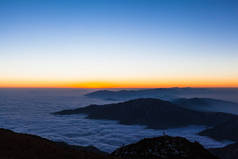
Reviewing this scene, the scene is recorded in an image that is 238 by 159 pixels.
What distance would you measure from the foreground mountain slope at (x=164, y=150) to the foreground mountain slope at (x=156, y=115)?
8109 cm

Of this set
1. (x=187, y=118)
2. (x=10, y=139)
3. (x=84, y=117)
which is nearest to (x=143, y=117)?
(x=187, y=118)

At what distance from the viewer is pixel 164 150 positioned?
23.1 m

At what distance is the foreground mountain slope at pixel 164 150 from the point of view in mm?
22453

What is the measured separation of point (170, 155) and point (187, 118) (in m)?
98.3

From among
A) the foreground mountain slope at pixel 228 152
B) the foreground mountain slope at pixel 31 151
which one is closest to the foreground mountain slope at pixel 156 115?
the foreground mountain slope at pixel 228 152

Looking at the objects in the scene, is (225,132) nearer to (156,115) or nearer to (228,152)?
(156,115)

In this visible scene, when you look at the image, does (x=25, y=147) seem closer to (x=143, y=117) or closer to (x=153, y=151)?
(x=153, y=151)

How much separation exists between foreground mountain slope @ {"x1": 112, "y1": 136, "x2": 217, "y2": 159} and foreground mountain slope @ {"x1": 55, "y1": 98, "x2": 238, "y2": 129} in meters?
81.1

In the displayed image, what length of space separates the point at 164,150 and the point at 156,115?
92681 millimetres

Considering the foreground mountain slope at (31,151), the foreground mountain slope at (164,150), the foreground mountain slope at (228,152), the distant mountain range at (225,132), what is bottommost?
the distant mountain range at (225,132)

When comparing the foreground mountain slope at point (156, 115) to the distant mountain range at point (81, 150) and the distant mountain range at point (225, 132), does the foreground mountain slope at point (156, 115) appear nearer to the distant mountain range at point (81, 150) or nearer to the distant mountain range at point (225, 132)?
the distant mountain range at point (225, 132)

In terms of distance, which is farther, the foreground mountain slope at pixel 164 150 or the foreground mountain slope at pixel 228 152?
the foreground mountain slope at pixel 228 152

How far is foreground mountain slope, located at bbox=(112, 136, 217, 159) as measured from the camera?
884 inches

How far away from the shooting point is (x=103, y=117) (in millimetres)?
123812
